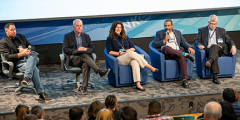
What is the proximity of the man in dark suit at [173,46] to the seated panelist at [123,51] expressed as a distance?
480mm

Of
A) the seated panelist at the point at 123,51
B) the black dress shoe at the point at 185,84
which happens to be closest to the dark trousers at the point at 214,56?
the black dress shoe at the point at 185,84

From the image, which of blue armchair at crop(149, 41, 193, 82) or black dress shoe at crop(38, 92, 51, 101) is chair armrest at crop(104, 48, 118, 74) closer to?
blue armchair at crop(149, 41, 193, 82)

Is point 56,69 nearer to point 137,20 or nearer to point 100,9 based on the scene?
point 100,9

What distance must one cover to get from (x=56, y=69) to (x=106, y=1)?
1859 mm

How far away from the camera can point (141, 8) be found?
267 inches

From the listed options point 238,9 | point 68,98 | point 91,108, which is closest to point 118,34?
point 68,98

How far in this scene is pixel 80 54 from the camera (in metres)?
4.87

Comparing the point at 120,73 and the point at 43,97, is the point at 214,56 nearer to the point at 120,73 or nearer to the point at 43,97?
the point at 120,73

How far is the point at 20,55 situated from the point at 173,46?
2.67m

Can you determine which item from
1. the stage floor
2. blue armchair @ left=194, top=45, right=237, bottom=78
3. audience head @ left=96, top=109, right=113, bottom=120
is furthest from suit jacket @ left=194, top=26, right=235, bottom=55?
audience head @ left=96, top=109, right=113, bottom=120

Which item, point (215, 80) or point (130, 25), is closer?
point (215, 80)

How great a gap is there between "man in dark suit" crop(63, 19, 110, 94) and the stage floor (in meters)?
0.30

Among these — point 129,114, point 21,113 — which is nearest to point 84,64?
point 21,113

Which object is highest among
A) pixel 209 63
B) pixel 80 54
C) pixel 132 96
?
pixel 80 54
